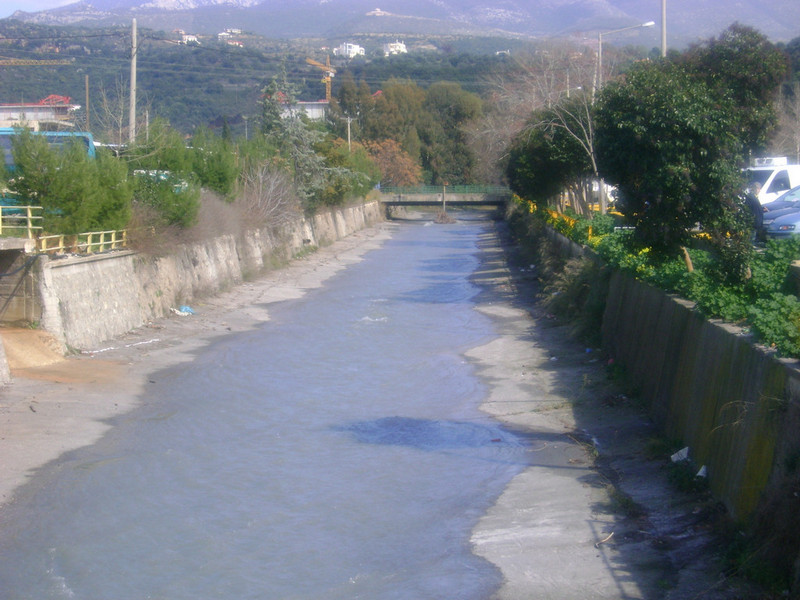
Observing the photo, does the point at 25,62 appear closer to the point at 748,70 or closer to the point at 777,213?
the point at 777,213

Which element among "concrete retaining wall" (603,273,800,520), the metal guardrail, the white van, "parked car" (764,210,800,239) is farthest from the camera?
the white van

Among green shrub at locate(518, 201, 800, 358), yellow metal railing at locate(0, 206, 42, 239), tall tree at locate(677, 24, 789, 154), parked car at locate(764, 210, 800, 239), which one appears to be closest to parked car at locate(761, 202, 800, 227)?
parked car at locate(764, 210, 800, 239)

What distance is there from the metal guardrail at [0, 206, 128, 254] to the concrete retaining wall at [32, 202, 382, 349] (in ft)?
1.55

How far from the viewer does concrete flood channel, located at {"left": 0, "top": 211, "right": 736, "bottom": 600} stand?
34.3 feet

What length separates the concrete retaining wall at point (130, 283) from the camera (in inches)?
910

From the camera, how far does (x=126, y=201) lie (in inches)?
1080

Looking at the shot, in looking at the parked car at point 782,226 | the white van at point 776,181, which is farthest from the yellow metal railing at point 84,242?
the white van at point 776,181

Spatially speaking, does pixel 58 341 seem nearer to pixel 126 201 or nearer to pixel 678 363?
pixel 126 201

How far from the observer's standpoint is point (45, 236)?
906 inches

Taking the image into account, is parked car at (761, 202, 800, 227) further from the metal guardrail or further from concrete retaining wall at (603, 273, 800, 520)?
the metal guardrail

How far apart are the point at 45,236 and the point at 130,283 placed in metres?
5.04

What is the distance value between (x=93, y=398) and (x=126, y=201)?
10283 mm

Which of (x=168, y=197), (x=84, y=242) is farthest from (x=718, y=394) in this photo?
(x=168, y=197)

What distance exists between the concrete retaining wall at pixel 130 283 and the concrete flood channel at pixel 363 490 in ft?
6.62
